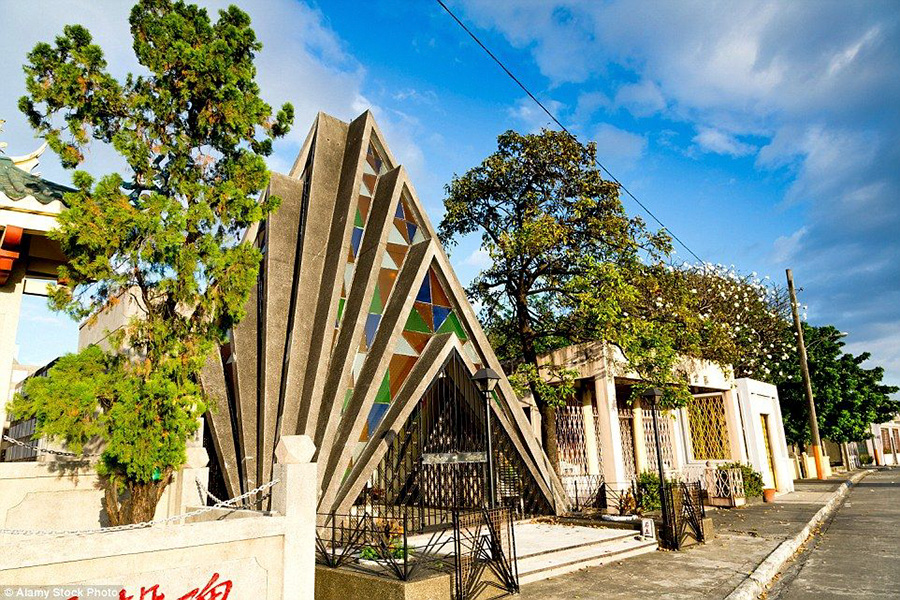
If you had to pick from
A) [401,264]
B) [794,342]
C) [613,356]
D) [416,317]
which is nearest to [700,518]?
[613,356]

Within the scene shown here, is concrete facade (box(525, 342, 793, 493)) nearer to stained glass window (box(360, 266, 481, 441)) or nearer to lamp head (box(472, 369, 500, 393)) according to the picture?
stained glass window (box(360, 266, 481, 441))

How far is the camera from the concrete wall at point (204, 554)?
4.70 m

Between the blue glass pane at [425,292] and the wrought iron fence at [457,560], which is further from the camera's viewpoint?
the blue glass pane at [425,292]

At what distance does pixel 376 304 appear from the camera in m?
14.0

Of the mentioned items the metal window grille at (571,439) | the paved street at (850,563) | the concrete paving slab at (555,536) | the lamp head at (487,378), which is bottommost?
the paved street at (850,563)

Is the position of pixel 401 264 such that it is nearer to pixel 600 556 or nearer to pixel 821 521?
pixel 600 556

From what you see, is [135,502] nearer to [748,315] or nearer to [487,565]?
[487,565]

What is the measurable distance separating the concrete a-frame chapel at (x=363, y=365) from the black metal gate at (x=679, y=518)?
3.42 meters

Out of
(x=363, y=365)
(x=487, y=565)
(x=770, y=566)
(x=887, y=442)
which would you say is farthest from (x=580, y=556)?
(x=887, y=442)

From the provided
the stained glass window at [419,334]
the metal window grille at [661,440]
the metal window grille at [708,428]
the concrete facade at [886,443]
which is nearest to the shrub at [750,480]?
the metal window grille at [708,428]

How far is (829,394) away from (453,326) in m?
33.6

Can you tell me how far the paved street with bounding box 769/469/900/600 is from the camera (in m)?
8.39

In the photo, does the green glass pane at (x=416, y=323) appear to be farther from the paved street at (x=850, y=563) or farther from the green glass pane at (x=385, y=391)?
the paved street at (x=850, y=563)

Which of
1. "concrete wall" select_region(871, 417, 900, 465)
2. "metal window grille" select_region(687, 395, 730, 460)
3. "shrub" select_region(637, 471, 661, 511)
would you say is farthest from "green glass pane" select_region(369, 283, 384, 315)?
"concrete wall" select_region(871, 417, 900, 465)
